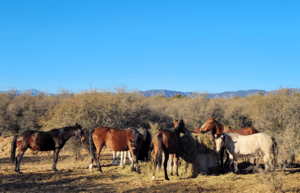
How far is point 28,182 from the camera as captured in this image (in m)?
8.20

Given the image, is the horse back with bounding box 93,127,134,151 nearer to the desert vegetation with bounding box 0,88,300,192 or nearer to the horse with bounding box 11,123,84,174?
the horse with bounding box 11,123,84,174

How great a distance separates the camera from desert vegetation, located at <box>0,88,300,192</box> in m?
9.60

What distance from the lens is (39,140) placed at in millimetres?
9414

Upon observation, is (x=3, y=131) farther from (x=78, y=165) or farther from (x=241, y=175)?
(x=241, y=175)

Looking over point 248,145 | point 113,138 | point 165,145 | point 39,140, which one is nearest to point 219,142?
point 248,145

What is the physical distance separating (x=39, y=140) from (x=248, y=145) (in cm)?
785

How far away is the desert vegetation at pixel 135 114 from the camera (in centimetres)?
960

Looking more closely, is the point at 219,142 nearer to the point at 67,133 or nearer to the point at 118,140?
the point at 118,140

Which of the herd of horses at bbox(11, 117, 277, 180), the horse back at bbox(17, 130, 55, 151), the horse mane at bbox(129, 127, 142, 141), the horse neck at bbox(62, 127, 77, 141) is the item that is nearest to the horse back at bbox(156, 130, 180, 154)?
the herd of horses at bbox(11, 117, 277, 180)

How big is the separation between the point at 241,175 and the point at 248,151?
93 cm

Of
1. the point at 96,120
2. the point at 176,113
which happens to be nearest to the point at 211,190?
the point at 96,120

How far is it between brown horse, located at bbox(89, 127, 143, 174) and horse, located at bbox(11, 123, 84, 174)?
0.68 metres

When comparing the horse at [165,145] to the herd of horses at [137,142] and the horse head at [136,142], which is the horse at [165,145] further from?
the horse head at [136,142]

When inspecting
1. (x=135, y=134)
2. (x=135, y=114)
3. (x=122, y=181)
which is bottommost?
(x=122, y=181)
